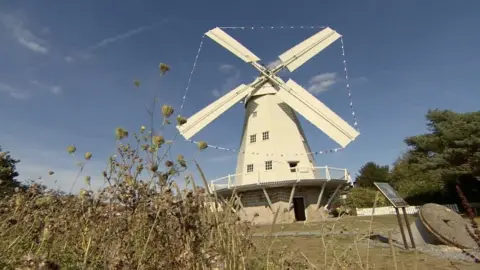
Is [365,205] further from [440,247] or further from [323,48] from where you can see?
[440,247]

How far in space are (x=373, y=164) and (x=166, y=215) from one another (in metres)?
41.8

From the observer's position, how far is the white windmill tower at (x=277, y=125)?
20297 mm

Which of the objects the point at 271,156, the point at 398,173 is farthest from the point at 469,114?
the point at 271,156

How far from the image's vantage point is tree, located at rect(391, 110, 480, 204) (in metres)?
21.6

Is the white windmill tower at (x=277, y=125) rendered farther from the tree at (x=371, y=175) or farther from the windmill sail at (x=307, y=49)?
the tree at (x=371, y=175)

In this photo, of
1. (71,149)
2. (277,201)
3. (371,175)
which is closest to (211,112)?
(277,201)

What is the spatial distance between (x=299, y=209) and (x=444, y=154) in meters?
10.9

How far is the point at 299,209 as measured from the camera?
2236 centimetres

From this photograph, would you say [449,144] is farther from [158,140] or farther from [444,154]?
[158,140]

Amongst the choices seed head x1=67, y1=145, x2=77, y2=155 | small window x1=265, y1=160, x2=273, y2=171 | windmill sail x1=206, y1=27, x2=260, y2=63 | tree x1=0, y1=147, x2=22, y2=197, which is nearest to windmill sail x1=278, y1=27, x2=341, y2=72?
windmill sail x1=206, y1=27, x2=260, y2=63

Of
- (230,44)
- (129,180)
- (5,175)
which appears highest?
(230,44)

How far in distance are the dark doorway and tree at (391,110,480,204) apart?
9611 mm

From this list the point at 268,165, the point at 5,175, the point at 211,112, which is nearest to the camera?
the point at 5,175

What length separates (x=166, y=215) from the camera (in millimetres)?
1568
